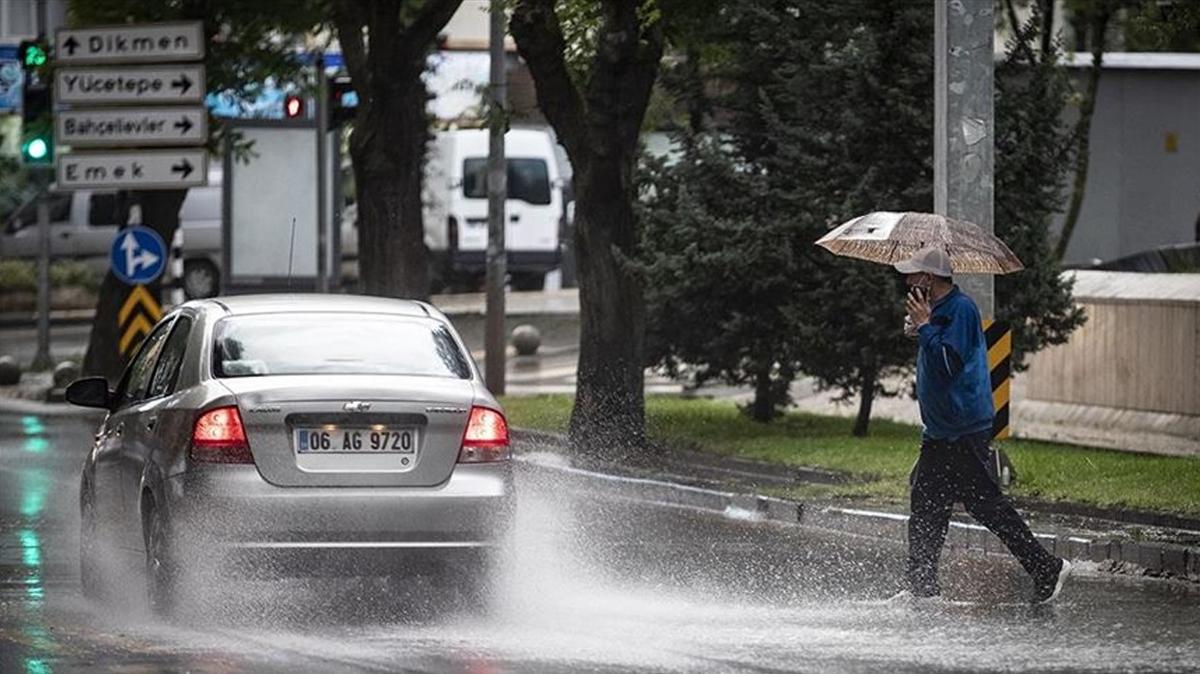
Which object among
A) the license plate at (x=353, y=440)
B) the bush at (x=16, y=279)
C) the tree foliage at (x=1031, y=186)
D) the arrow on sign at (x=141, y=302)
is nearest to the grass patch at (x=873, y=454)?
the tree foliage at (x=1031, y=186)

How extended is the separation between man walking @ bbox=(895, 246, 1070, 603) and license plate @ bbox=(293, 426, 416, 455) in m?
2.62

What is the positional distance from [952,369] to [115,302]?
20.5m

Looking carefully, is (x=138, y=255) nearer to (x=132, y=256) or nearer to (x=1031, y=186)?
(x=132, y=256)

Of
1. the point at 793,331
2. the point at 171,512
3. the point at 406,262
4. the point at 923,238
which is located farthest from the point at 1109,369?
the point at 171,512

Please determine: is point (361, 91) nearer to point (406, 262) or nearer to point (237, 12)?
point (406, 262)

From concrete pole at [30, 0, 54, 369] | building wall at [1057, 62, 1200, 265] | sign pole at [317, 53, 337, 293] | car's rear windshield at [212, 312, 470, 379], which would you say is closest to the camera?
car's rear windshield at [212, 312, 470, 379]

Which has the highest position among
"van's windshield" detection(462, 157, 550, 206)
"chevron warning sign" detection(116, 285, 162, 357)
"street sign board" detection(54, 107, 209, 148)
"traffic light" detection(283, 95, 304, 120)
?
"traffic light" detection(283, 95, 304, 120)

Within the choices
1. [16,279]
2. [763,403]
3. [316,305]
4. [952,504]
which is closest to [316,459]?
[316,305]

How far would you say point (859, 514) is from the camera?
1611 centimetres

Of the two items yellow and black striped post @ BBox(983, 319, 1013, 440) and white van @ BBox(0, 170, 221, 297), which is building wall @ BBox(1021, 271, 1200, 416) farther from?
white van @ BBox(0, 170, 221, 297)

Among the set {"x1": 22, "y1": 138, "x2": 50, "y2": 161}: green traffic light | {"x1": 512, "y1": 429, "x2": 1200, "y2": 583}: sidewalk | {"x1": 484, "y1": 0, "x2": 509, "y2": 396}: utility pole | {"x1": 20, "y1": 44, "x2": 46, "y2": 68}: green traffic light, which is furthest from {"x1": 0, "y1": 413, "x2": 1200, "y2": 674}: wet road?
{"x1": 22, "y1": 138, "x2": 50, "y2": 161}: green traffic light

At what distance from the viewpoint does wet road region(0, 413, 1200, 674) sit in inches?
399

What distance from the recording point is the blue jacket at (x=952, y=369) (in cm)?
1242

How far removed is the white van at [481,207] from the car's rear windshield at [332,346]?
29.9 m
